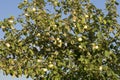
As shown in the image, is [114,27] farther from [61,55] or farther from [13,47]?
[13,47]

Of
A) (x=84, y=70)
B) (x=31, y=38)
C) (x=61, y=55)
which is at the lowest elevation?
(x=84, y=70)

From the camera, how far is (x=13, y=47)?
15.4m

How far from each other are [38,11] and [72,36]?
5.63 ft

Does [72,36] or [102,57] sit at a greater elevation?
[72,36]

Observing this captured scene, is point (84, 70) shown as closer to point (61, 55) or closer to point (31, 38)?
point (61, 55)

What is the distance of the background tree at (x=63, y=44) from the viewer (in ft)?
49.0

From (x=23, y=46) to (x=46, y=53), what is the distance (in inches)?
37.6

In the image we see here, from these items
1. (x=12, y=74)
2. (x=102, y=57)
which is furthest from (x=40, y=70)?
(x=102, y=57)

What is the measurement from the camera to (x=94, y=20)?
1619 cm

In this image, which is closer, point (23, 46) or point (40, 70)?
point (40, 70)

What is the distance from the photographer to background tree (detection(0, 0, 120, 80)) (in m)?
14.9

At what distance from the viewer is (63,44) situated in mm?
15977

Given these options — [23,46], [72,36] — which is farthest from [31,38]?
[72,36]

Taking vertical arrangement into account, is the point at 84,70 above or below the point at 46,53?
below
